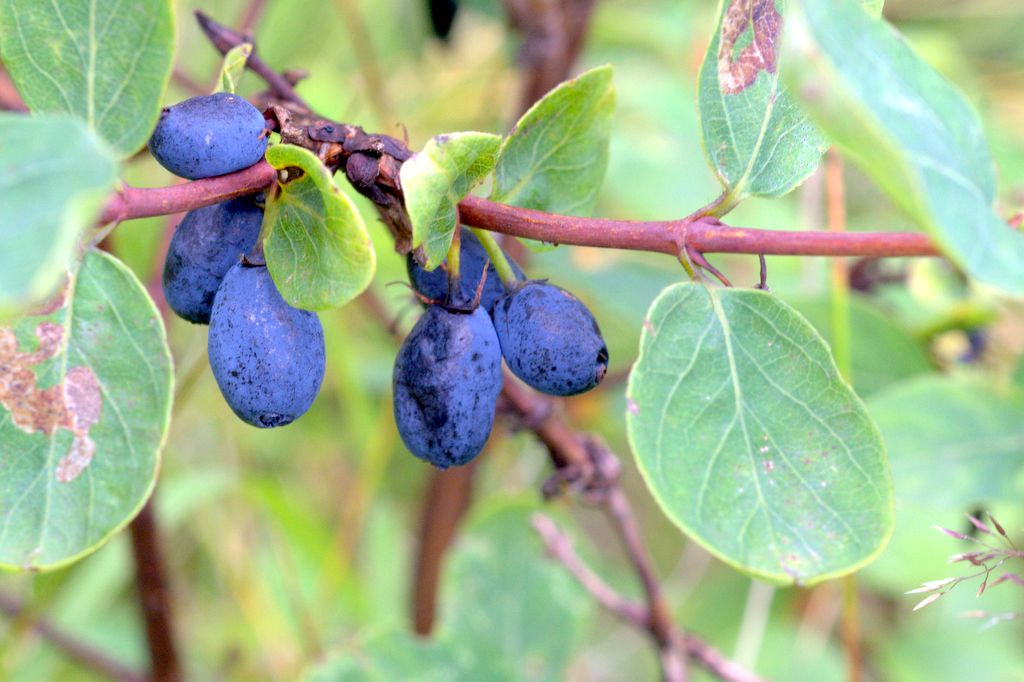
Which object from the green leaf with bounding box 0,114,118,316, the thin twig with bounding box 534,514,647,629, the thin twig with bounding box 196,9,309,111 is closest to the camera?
the green leaf with bounding box 0,114,118,316

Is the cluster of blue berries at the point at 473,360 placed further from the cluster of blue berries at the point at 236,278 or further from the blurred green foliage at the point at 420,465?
the blurred green foliage at the point at 420,465

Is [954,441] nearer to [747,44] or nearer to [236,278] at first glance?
[747,44]

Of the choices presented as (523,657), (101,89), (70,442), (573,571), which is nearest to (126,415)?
(70,442)

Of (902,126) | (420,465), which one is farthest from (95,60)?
(420,465)

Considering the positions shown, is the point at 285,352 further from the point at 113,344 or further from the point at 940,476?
the point at 940,476

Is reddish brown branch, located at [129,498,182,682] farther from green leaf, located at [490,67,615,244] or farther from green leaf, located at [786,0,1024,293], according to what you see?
green leaf, located at [786,0,1024,293]

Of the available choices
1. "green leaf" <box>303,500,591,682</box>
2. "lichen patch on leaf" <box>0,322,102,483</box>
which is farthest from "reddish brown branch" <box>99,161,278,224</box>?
"green leaf" <box>303,500,591,682</box>
